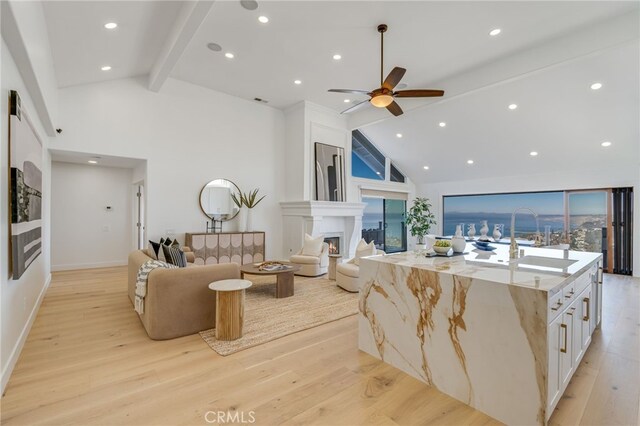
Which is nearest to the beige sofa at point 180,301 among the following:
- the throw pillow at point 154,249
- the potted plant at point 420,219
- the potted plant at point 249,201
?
the throw pillow at point 154,249

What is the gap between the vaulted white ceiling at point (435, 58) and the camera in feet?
12.1

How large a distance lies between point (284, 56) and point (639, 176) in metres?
7.64

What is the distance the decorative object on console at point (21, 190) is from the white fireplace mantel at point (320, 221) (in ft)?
15.3

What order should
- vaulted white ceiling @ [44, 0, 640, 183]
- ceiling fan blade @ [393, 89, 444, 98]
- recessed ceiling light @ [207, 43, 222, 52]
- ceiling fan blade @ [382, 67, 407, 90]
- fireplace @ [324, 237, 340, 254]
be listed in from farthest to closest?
fireplace @ [324, 237, 340, 254] → recessed ceiling light @ [207, 43, 222, 52] → ceiling fan blade @ [393, 89, 444, 98] → vaulted white ceiling @ [44, 0, 640, 183] → ceiling fan blade @ [382, 67, 407, 90]

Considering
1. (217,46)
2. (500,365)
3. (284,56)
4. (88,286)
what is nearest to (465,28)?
(284,56)

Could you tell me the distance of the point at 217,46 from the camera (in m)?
4.72

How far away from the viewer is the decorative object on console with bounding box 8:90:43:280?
2404 mm

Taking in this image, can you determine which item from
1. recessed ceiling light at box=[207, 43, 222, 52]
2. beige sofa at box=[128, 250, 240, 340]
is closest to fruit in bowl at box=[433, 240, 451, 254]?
beige sofa at box=[128, 250, 240, 340]

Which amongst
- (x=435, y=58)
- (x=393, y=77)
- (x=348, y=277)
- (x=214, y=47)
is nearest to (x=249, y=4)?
(x=214, y=47)

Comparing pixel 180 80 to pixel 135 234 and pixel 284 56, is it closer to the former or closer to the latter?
pixel 284 56

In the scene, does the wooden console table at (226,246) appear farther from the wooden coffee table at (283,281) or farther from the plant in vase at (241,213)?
the wooden coffee table at (283,281)

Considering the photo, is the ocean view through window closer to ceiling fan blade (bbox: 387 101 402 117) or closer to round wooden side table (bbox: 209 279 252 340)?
ceiling fan blade (bbox: 387 101 402 117)

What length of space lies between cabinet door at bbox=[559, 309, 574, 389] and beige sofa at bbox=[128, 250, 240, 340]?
3.07 metres

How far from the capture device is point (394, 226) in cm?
1005
